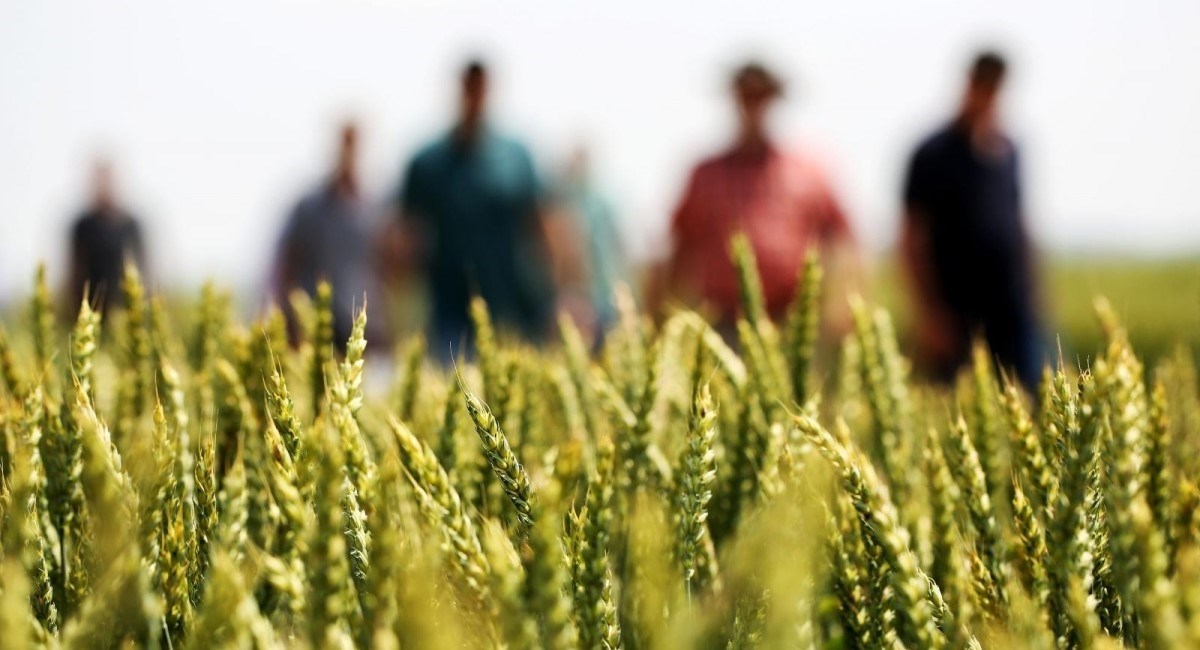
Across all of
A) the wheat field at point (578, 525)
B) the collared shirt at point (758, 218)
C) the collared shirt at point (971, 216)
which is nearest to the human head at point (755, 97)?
the collared shirt at point (758, 218)

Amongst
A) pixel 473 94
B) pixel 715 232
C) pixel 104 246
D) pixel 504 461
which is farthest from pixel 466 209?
pixel 504 461

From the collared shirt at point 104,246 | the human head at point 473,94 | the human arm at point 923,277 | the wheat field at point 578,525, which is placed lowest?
the wheat field at point 578,525

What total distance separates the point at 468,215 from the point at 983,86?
2.05 meters

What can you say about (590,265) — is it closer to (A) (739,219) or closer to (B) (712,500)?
(A) (739,219)

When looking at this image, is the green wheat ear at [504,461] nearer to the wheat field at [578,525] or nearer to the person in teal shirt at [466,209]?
the wheat field at [578,525]

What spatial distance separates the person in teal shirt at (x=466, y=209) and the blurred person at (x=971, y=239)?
5.04 feet

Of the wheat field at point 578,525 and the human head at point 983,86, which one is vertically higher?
the human head at point 983,86

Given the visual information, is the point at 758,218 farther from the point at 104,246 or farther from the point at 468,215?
the point at 104,246

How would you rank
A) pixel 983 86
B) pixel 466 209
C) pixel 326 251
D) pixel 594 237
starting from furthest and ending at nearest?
pixel 594 237 < pixel 326 251 < pixel 466 209 < pixel 983 86

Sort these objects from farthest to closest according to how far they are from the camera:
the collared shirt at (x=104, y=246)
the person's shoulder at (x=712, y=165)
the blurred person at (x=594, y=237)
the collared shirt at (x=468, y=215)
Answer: the collared shirt at (x=104, y=246)
the blurred person at (x=594, y=237)
the collared shirt at (x=468, y=215)
the person's shoulder at (x=712, y=165)

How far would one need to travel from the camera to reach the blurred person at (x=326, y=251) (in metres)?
5.21

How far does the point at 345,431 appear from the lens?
30.0 inches

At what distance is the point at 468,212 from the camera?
4.79 metres

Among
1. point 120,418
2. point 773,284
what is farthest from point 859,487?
point 773,284
